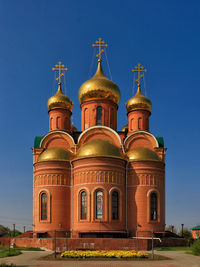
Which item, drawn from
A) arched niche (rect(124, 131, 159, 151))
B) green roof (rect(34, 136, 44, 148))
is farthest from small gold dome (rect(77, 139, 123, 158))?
green roof (rect(34, 136, 44, 148))

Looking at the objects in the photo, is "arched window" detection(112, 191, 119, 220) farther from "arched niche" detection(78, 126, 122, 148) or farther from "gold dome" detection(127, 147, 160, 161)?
"arched niche" detection(78, 126, 122, 148)

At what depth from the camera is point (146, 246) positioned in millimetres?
20812

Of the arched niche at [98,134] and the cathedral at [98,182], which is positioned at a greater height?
the arched niche at [98,134]

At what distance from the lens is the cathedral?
2420 centimetres

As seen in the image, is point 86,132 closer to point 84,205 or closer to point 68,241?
point 84,205

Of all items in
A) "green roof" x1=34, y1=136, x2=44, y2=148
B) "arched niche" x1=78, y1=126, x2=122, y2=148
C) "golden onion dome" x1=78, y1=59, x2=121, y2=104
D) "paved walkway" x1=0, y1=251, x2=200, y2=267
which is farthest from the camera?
"golden onion dome" x1=78, y1=59, x2=121, y2=104

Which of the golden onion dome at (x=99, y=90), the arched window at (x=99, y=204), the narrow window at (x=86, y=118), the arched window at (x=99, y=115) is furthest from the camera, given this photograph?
the narrow window at (x=86, y=118)

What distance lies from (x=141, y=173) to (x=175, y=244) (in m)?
5.54

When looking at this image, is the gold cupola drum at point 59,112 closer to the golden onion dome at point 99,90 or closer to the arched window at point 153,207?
the golden onion dome at point 99,90

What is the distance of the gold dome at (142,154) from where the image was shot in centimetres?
2609

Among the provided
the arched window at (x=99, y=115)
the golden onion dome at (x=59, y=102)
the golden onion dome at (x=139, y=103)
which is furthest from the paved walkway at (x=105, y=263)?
Answer: the golden onion dome at (x=59, y=102)

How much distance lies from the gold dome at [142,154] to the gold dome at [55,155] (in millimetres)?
4791

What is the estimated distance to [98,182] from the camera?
79.7ft

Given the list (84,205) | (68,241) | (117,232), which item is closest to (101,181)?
(84,205)
